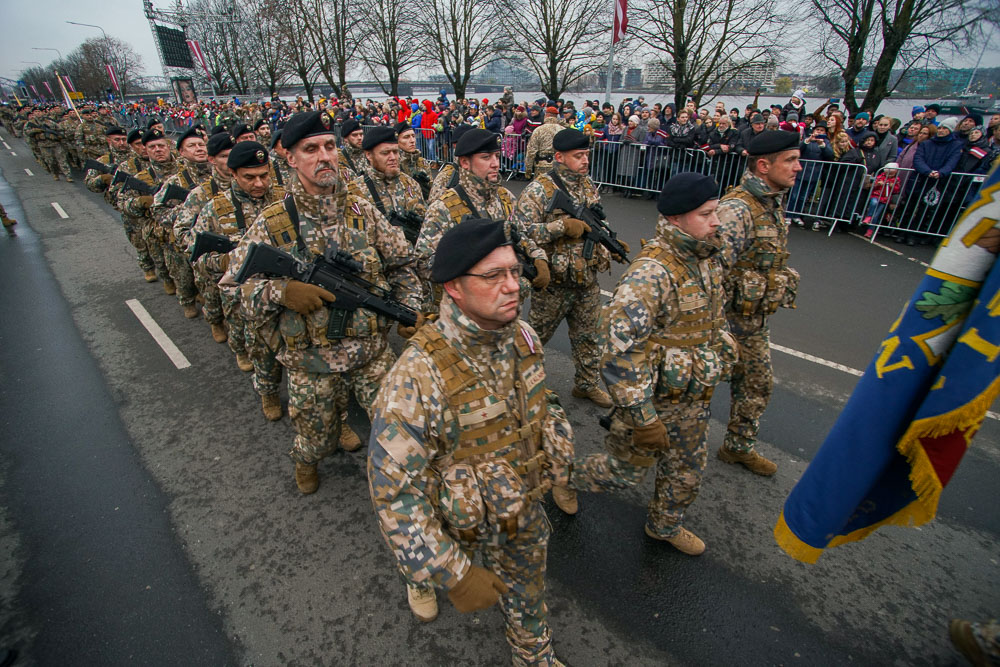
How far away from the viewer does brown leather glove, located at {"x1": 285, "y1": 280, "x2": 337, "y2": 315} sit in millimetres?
2814

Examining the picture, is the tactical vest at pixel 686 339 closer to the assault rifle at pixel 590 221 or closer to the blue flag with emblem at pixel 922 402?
the blue flag with emblem at pixel 922 402

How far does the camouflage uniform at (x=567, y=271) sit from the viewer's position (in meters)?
4.12

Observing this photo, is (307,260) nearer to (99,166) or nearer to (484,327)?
(484,327)

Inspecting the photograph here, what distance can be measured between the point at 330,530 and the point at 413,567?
1.87 meters

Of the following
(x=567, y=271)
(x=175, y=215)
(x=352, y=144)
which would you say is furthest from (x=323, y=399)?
(x=352, y=144)

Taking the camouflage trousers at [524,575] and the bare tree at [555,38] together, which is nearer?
the camouflage trousers at [524,575]

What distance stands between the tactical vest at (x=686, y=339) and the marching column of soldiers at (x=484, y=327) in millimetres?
11

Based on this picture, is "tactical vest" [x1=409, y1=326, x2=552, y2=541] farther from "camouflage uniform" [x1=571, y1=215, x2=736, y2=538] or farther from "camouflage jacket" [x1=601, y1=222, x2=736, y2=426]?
"camouflage jacket" [x1=601, y1=222, x2=736, y2=426]

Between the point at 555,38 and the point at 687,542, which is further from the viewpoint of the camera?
the point at 555,38

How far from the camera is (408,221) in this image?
17.1 ft

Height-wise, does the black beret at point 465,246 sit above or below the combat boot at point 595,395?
above

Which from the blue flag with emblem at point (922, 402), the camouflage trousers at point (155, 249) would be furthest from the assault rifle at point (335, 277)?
the camouflage trousers at point (155, 249)

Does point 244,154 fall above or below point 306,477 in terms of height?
above

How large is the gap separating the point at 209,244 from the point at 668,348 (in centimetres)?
363
